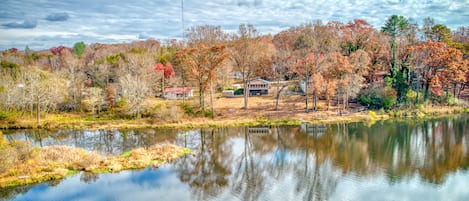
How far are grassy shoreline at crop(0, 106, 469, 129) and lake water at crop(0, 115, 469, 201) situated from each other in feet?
6.64

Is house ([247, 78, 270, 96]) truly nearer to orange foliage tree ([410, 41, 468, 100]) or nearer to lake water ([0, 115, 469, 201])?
lake water ([0, 115, 469, 201])

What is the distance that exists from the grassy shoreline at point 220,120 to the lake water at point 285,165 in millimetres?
2024

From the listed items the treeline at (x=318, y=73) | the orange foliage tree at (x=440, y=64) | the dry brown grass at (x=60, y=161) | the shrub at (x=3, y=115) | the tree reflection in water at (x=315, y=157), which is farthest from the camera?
the orange foliage tree at (x=440, y=64)

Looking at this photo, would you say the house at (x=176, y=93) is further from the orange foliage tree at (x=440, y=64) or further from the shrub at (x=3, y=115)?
the orange foliage tree at (x=440, y=64)

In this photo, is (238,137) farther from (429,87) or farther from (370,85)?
(429,87)

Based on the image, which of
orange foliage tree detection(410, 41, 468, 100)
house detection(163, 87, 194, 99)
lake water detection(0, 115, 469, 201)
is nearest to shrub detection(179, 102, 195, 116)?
lake water detection(0, 115, 469, 201)

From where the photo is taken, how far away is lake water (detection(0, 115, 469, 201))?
23750mm

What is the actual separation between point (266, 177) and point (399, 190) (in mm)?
8804

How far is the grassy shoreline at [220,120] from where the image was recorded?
4444 cm

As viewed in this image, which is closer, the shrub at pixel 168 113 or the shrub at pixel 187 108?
the shrub at pixel 168 113

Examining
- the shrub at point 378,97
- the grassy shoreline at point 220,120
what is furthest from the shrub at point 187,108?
the shrub at point 378,97

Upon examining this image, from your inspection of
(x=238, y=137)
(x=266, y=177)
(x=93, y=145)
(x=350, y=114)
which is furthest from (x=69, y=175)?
(x=350, y=114)

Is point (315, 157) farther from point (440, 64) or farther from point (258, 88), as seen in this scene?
point (440, 64)

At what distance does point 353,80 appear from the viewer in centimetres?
4838
